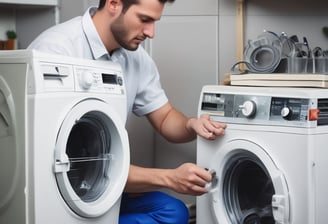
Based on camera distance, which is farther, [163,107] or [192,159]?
[192,159]

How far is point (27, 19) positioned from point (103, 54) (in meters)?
1.24

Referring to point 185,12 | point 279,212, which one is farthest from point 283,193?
point 185,12

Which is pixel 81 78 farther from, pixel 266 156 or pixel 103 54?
pixel 266 156

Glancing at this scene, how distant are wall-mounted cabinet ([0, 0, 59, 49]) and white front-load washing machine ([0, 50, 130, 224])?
120 centimetres

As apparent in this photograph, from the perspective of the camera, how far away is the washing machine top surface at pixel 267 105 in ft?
6.29

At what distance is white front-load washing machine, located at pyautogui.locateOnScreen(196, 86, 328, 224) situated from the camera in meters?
1.91

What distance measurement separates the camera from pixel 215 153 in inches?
84.7

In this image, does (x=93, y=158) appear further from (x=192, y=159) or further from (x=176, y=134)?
(x=192, y=159)

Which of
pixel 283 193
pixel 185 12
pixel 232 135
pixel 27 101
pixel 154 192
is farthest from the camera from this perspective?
pixel 185 12

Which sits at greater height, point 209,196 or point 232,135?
point 232,135

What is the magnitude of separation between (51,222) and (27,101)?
0.39 m

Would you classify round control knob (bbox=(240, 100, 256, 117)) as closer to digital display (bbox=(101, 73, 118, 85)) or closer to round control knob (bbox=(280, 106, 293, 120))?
round control knob (bbox=(280, 106, 293, 120))

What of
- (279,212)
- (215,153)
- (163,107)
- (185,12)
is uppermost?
(185,12)

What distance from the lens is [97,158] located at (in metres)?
1.95
